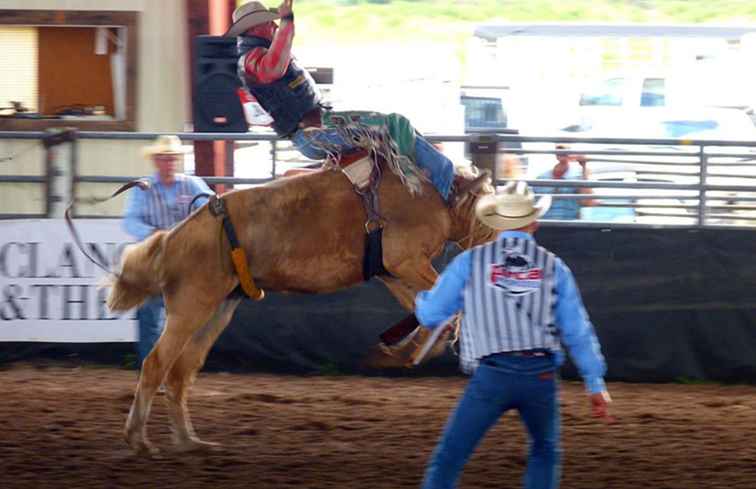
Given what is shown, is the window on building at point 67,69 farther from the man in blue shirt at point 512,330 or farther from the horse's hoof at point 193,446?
the man in blue shirt at point 512,330

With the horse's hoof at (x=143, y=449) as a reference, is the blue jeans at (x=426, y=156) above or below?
above

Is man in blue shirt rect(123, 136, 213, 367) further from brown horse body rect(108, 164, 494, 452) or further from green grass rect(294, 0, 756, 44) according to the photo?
green grass rect(294, 0, 756, 44)

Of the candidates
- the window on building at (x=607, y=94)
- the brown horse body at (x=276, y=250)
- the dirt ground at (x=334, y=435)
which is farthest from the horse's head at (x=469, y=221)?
the window on building at (x=607, y=94)

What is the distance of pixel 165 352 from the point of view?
6.75 metres

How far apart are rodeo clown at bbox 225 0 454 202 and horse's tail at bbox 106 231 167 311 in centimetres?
98

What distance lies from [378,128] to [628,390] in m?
3.46

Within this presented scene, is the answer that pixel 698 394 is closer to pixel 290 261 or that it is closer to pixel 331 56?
pixel 290 261

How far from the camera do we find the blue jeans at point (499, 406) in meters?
4.72

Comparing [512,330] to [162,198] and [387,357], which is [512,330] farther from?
[162,198]

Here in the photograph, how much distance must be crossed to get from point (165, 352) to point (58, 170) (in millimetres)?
3725

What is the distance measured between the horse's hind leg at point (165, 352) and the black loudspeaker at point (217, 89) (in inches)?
183

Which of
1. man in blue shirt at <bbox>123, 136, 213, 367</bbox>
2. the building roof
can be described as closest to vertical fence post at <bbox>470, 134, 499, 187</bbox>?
man in blue shirt at <bbox>123, 136, 213, 367</bbox>

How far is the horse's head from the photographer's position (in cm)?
697

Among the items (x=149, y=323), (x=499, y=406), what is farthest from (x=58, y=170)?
(x=499, y=406)
